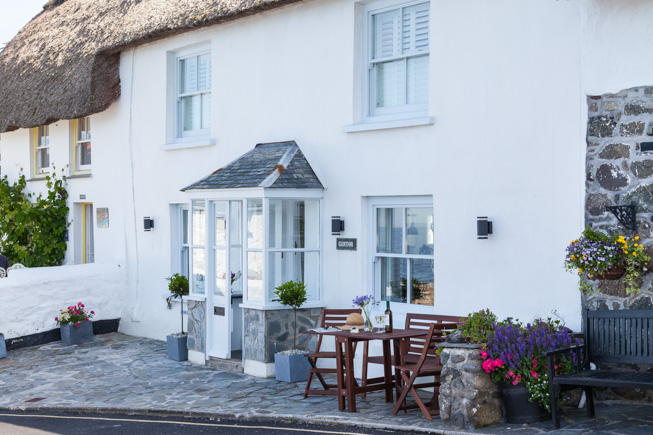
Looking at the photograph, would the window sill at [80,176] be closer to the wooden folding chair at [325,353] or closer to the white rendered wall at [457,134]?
the white rendered wall at [457,134]

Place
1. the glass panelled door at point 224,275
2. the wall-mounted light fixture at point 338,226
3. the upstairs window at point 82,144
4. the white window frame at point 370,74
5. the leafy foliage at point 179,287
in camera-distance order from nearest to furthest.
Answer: the white window frame at point 370,74
the wall-mounted light fixture at point 338,226
the glass panelled door at point 224,275
the leafy foliage at point 179,287
the upstairs window at point 82,144

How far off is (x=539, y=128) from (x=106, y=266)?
815 centimetres

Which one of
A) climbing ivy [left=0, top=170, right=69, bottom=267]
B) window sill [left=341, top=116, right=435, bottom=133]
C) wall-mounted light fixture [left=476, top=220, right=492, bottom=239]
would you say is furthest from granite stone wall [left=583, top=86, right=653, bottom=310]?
climbing ivy [left=0, top=170, right=69, bottom=267]

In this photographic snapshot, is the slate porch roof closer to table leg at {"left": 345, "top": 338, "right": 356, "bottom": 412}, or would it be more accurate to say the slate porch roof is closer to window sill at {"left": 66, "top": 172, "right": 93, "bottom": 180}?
table leg at {"left": 345, "top": 338, "right": 356, "bottom": 412}

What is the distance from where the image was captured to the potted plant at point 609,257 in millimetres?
7438

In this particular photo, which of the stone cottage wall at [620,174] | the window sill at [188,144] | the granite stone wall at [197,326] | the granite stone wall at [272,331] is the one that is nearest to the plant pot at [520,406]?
the stone cottage wall at [620,174]

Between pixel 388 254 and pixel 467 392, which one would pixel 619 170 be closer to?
pixel 467 392

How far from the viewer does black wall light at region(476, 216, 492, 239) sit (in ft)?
28.5

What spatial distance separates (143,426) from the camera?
820 centimetres

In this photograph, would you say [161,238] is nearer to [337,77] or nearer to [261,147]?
[261,147]

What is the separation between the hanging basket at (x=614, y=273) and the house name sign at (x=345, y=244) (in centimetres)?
328

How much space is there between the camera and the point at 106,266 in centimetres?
1392

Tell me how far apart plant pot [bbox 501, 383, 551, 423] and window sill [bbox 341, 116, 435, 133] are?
10.5ft

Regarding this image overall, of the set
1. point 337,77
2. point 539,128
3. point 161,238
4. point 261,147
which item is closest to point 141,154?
point 161,238
